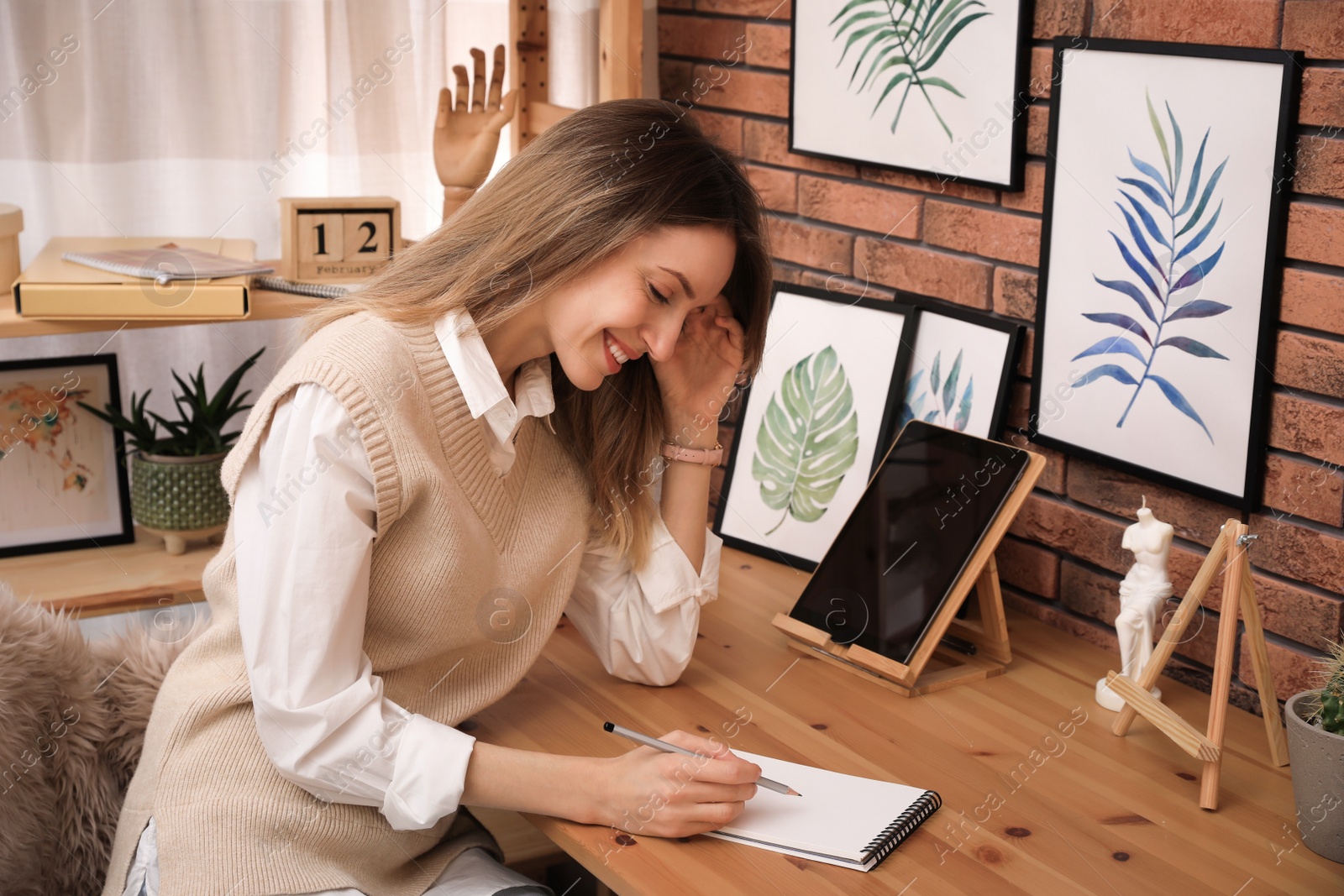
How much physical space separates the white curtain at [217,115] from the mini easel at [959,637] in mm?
1005

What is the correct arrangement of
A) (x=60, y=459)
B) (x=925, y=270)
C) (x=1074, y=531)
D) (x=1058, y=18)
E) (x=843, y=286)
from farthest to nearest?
(x=60, y=459) < (x=843, y=286) < (x=925, y=270) < (x=1074, y=531) < (x=1058, y=18)

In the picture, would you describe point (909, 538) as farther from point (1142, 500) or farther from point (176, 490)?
point (176, 490)

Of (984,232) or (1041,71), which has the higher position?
(1041,71)

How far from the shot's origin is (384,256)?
76.4 inches

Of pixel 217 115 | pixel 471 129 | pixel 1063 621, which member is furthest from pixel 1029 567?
pixel 217 115

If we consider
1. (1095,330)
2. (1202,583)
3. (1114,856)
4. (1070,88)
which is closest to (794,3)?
(1070,88)

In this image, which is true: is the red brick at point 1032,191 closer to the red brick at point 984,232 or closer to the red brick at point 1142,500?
the red brick at point 984,232

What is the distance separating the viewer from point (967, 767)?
125 centimetres

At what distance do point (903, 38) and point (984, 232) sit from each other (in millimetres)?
290

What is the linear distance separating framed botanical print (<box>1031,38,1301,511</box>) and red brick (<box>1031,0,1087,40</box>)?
0.08 feet

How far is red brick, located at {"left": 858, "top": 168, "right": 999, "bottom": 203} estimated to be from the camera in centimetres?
158

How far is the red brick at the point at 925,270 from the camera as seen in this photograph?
161 centimetres

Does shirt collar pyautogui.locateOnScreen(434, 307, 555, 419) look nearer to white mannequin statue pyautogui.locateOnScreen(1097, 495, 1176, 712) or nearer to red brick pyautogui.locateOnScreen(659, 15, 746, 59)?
white mannequin statue pyautogui.locateOnScreen(1097, 495, 1176, 712)

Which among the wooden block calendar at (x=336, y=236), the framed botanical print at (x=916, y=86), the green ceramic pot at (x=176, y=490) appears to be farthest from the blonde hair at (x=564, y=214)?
the green ceramic pot at (x=176, y=490)
